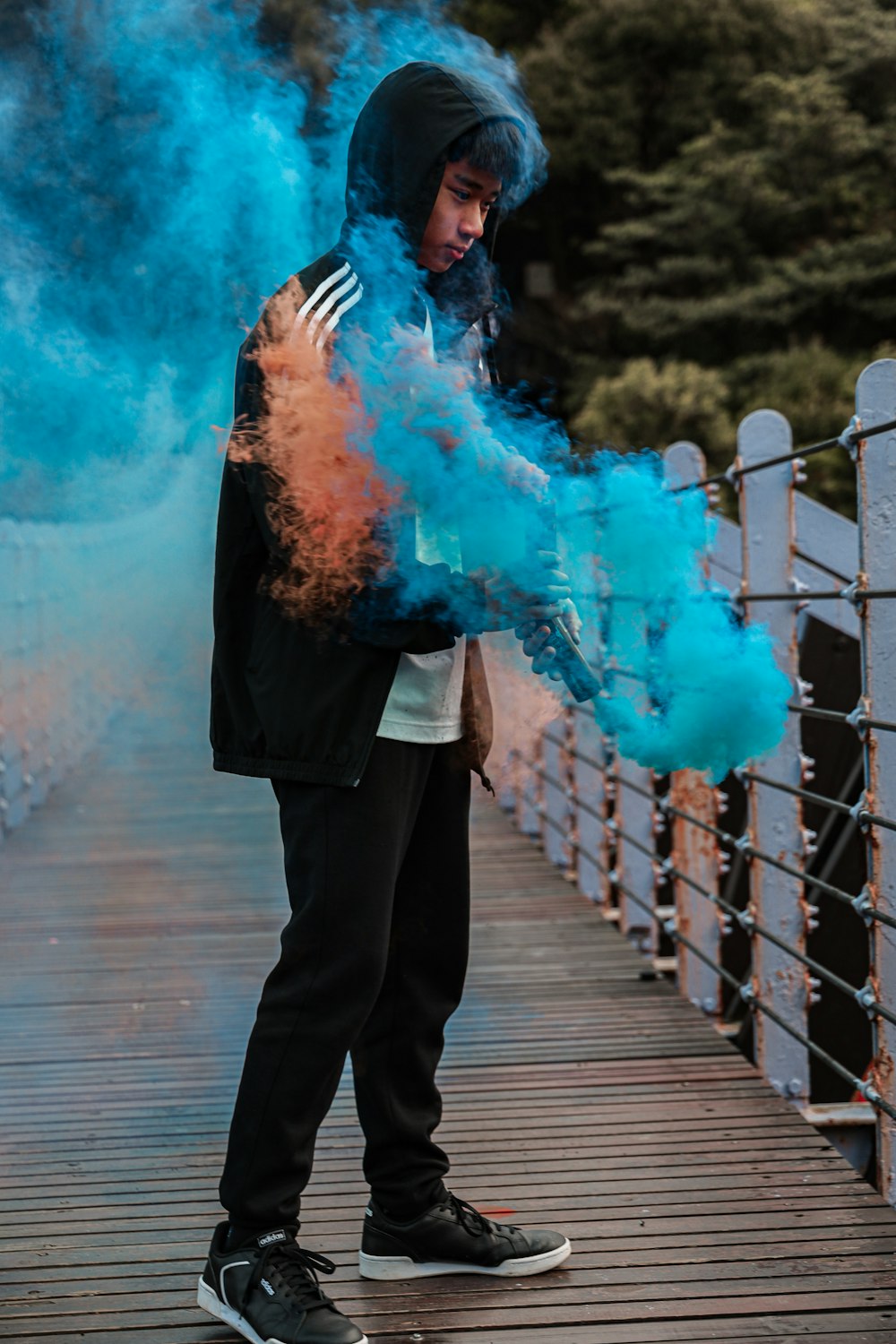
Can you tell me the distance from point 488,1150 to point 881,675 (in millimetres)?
1146

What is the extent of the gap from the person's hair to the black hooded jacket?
0.7 inches

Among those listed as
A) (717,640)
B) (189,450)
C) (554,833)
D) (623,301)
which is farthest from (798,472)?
(623,301)

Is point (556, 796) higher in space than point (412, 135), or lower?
lower

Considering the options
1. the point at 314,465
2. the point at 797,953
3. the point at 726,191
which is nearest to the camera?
the point at 314,465

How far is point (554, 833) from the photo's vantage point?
570cm

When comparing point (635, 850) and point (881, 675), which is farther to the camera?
point (635, 850)

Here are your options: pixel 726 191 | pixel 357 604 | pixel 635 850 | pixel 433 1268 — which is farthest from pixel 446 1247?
pixel 726 191

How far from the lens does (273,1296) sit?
202cm

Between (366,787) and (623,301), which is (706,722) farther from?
(623,301)

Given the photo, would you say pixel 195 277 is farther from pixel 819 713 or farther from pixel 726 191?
pixel 726 191

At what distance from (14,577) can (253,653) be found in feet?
13.5

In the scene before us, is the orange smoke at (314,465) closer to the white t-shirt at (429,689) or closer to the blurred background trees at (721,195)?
the white t-shirt at (429,689)

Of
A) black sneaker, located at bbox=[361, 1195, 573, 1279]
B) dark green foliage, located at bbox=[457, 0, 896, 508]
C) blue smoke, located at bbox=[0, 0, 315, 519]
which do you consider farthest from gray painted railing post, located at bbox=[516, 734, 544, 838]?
dark green foliage, located at bbox=[457, 0, 896, 508]

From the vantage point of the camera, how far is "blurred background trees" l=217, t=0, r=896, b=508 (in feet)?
50.5
